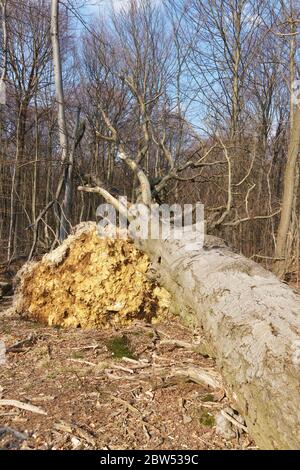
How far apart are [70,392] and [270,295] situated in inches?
57.0

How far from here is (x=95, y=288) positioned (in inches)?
167

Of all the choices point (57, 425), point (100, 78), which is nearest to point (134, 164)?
point (57, 425)

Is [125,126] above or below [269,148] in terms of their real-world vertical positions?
above

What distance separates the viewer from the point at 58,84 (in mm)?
6289

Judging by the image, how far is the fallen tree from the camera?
5.92 ft

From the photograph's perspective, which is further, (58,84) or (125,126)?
(125,126)

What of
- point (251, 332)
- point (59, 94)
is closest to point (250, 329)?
point (251, 332)

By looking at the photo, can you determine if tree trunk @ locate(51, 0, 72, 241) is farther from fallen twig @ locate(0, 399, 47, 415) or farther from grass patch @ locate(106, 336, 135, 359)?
fallen twig @ locate(0, 399, 47, 415)

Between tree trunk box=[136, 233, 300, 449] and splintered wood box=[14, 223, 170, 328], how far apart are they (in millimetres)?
720

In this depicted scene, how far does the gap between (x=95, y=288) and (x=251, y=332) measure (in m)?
2.33

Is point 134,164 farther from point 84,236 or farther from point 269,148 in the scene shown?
point 269,148

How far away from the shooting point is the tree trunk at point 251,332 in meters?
1.80
